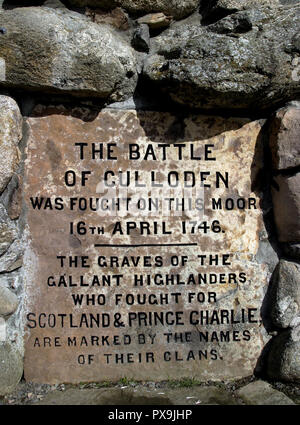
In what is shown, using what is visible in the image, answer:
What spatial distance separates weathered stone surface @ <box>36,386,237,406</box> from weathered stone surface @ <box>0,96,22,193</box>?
2.99 feet

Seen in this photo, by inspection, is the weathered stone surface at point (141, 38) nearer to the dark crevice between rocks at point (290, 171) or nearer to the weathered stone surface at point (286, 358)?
the dark crevice between rocks at point (290, 171)

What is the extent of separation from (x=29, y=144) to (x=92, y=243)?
20.7 inches

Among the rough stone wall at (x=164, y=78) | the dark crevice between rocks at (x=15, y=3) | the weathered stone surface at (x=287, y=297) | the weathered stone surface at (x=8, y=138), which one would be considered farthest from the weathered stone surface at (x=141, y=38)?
the weathered stone surface at (x=287, y=297)

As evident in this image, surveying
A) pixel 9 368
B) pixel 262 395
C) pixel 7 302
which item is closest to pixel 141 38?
pixel 7 302

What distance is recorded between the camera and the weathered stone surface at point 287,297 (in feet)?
6.04

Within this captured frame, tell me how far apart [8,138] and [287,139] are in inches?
47.7

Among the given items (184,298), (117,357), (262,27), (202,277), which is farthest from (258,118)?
(117,357)

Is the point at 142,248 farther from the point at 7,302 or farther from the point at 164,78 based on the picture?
the point at 164,78

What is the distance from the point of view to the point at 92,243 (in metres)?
1.84

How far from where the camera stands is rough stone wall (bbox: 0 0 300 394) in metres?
1.66

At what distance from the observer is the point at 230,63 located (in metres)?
1.70

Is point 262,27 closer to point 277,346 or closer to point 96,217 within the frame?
point 96,217

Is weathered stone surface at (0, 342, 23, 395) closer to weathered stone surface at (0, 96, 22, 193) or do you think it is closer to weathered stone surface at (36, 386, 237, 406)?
A: weathered stone surface at (36, 386, 237, 406)

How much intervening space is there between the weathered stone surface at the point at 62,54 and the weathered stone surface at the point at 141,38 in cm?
6
